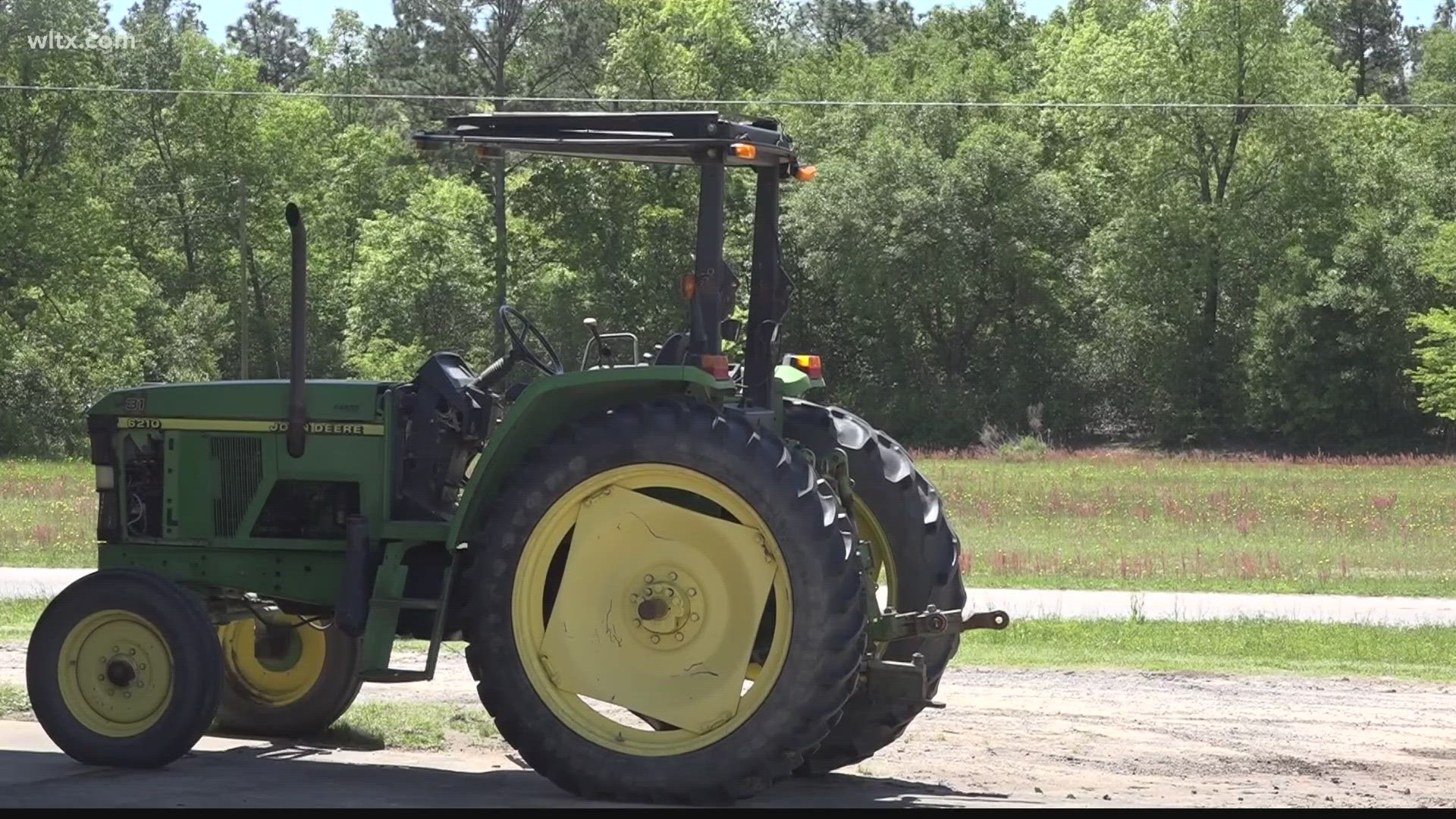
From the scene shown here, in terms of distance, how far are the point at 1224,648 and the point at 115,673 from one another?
923 cm

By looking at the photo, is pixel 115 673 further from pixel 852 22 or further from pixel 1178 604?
pixel 852 22

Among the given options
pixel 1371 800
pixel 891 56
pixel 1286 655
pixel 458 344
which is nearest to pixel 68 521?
pixel 1286 655

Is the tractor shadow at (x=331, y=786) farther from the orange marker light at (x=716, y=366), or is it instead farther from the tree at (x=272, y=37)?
the tree at (x=272, y=37)

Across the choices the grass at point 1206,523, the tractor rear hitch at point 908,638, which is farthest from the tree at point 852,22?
the tractor rear hitch at point 908,638

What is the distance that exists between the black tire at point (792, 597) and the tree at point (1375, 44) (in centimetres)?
8384

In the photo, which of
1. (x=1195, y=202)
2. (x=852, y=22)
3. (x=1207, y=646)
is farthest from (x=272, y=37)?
(x=1207, y=646)

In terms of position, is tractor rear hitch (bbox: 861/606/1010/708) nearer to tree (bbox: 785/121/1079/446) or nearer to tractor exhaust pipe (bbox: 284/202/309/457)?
tractor exhaust pipe (bbox: 284/202/309/457)

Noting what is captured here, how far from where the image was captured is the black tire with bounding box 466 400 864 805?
721 centimetres

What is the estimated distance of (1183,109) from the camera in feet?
195

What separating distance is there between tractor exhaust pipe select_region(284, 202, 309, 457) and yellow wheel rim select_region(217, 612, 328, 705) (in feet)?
4.30

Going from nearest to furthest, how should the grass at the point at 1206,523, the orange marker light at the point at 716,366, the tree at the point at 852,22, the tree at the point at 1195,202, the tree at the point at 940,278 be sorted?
the orange marker light at the point at 716,366 → the grass at the point at 1206,523 → the tree at the point at 1195,202 → the tree at the point at 940,278 → the tree at the point at 852,22

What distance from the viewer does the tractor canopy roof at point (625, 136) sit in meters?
7.83

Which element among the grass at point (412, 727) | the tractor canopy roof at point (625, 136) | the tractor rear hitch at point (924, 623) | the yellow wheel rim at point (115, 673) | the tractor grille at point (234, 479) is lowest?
the grass at point (412, 727)

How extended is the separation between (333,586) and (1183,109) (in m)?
54.2
